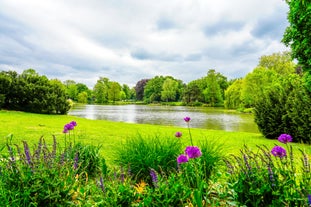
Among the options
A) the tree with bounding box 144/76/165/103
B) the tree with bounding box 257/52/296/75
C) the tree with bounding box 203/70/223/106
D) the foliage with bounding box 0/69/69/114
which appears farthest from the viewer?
the tree with bounding box 144/76/165/103

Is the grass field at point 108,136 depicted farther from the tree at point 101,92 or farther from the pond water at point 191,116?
the tree at point 101,92

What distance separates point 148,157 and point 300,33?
6304 millimetres

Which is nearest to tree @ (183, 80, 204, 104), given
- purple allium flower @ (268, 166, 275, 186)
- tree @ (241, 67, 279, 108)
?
tree @ (241, 67, 279, 108)

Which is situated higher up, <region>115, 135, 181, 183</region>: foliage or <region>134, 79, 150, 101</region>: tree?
<region>134, 79, 150, 101</region>: tree

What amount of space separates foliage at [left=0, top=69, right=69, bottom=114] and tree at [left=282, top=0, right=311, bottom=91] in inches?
895

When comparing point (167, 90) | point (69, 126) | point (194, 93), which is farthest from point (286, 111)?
point (167, 90)

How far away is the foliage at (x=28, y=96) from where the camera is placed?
74.0 ft

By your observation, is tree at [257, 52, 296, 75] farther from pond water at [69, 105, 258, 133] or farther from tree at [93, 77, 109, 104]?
tree at [93, 77, 109, 104]

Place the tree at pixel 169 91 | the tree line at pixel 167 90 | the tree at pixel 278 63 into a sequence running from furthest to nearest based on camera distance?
the tree at pixel 169 91 → the tree at pixel 278 63 → the tree line at pixel 167 90

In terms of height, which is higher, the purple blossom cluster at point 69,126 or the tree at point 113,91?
the tree at point 113,91

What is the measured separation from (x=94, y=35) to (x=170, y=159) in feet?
60.1

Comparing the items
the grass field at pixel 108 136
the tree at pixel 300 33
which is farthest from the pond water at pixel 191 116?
the tree at pixel 300 33

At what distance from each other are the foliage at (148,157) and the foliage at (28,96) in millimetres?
22877

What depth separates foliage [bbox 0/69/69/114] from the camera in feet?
74.0
